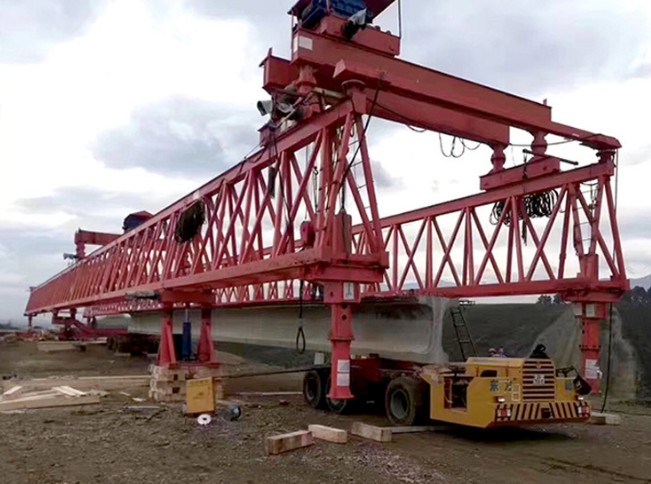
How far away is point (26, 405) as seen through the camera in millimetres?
13914

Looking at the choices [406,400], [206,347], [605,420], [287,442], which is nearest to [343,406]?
[406,400]

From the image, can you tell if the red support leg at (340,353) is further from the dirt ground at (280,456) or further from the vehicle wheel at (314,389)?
the vehicle wheel at (314,389)

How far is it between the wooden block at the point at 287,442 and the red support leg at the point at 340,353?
4.02 feet

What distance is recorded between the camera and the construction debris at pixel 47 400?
13.9 metres

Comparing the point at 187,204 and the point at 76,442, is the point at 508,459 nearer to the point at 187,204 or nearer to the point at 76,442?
the point at 76,442

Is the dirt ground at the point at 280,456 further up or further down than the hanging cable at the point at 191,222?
further down

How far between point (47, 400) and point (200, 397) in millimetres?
4054

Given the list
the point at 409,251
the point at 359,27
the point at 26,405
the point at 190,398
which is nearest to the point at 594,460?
the point at 190,398

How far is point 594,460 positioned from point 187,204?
38.2 feet

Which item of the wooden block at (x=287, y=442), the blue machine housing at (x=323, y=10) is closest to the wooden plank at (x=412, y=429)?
the wooden block at (x=287, y=442)

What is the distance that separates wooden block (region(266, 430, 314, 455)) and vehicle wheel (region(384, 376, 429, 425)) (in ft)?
7.90

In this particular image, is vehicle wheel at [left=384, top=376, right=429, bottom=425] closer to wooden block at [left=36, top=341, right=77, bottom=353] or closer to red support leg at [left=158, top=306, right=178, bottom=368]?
red support leg at [left=158, top=306, right=178, bottom=368]

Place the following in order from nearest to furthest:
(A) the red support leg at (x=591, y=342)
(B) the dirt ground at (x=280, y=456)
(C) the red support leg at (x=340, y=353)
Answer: (B) the dirt ground at (x=280, y=456) → (C) the red support leg at (x=340, y=353) → (A) the red support leg at (x=591, y=342)

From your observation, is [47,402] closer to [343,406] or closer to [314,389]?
[314,389]
